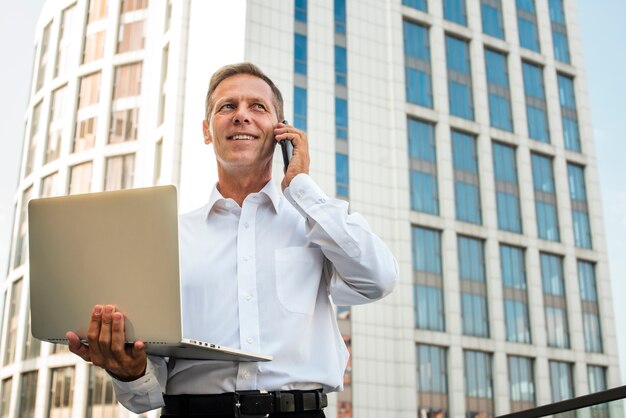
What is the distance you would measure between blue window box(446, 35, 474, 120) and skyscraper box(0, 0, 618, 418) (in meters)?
0.10

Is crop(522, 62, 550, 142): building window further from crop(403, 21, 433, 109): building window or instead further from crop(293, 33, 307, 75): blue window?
crop(293, 33, 307, 75): blue window

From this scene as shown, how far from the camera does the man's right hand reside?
195cm

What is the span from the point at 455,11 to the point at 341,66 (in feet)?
24.1

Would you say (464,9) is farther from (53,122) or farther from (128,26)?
(53,122)

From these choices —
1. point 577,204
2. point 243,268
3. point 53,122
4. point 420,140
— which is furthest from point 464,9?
point 243,268

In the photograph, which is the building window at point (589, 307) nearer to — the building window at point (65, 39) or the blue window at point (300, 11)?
the blue window at point (300, 11)

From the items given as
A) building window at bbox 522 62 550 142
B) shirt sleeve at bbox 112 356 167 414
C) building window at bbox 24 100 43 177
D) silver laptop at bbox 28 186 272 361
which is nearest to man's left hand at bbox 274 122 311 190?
silver laptop at bbox 28 186 272 361

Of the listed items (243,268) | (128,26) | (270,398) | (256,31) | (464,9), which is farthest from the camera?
(464,9)

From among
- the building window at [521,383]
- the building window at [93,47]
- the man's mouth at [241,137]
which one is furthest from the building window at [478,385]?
the man's mouth at [241,137]

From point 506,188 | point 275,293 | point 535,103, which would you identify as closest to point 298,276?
point 275,293

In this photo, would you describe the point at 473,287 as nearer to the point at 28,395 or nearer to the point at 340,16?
the point at 340,16

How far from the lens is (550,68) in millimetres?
36625

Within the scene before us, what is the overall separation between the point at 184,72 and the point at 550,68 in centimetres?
1739

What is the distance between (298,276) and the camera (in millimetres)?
2357
